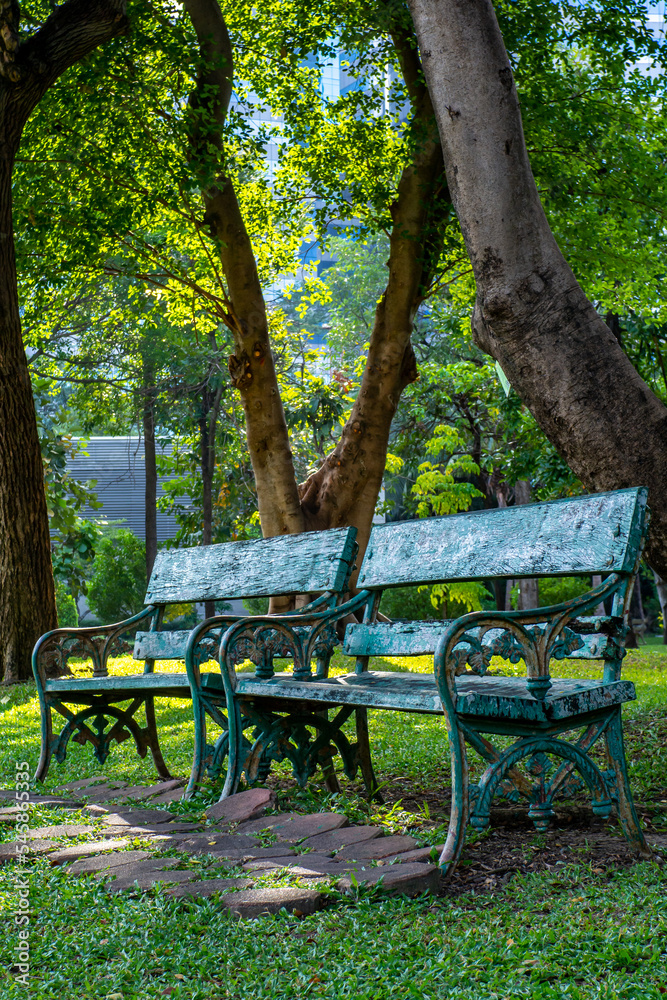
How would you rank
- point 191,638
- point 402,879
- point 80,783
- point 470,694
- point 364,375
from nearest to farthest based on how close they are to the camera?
point 402,879 → point 470,694 → point 191,638 → point 80,783 → point 364,375

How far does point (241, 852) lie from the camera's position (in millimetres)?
3146

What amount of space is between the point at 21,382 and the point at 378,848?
693 cm

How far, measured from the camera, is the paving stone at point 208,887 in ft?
8.93

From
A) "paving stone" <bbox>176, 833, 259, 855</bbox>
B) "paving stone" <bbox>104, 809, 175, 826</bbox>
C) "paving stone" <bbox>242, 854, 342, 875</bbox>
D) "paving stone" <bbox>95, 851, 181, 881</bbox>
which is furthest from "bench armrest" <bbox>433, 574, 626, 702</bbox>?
"paving stone" <bbox>104, 809, 175, 826</bbox>

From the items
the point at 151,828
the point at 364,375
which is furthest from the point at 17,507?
the point at 151,828

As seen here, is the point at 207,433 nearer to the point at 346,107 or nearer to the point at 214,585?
the point at 346,107

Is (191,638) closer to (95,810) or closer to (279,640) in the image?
(279,640)

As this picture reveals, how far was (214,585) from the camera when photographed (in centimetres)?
488

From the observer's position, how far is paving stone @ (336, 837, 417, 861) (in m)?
2.98

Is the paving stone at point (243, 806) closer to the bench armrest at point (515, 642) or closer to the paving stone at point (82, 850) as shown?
the paving stone at point (82, 850)

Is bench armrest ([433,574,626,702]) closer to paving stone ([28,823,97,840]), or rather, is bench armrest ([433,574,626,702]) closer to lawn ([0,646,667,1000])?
lawn ([0,646,667,1000])

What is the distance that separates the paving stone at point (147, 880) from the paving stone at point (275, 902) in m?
→ 0.28

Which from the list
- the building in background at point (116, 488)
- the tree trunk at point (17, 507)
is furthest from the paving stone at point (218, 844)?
the building in background at point (116, 488)

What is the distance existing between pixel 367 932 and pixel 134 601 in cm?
2109
